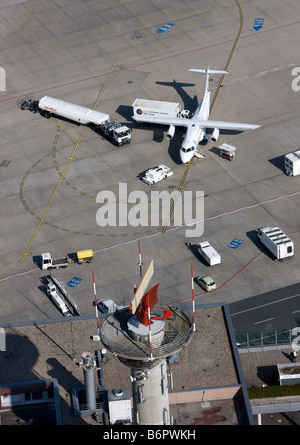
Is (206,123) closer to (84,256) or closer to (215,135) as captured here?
(215,135)

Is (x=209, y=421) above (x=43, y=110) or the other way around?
the other way around

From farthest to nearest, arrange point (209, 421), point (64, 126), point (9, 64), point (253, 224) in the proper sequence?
point (9, 64) → point (64, 126) → point (253, 224) → point (209, 421)

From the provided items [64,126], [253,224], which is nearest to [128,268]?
[253,224]

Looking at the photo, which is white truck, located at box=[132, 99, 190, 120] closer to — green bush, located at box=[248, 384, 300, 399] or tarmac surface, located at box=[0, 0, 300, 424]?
tarmac surface, located at box=[0, 0, 300, 424]

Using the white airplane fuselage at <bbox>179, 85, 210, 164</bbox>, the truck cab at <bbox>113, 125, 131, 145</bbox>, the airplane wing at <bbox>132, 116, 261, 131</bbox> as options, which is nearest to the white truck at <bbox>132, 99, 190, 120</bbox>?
the airplane wing at <bbox>132, 116, 261, 131</bbox>

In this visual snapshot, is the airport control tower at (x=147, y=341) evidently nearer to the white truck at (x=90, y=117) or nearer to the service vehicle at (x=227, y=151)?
the service vehicle at (x=227, y=151)

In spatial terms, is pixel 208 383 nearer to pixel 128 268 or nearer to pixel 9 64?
pixel 128 268

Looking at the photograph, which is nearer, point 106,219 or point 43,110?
point 106,219
